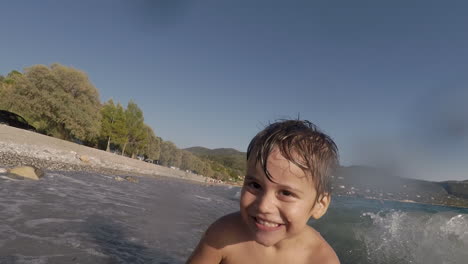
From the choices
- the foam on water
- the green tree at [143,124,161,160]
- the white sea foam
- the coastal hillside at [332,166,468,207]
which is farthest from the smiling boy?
the green tree at [143,124,161,160]

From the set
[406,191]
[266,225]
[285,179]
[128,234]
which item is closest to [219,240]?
[266,225]

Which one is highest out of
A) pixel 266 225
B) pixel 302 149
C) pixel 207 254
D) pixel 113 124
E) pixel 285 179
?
pixel 113 124

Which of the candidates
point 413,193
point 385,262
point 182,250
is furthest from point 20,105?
point 413,193

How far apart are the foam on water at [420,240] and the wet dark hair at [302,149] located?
4.54 meters

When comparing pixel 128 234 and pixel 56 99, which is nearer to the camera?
pixel 128 234

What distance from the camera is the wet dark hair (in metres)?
1.71

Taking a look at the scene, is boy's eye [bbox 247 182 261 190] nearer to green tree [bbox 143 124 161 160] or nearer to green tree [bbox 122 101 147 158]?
green tree [bbox 122 101 147 158]

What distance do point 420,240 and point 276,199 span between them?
7101mm

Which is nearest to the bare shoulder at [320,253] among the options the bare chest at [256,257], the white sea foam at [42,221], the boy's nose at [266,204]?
the bare chest at [256,257]

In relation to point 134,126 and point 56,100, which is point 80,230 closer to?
point 56,100

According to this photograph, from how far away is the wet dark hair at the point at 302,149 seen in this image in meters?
1.71

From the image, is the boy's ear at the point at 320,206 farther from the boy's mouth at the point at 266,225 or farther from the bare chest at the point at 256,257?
the bare chest at the point at 256,257

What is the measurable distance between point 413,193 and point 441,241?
4603cm

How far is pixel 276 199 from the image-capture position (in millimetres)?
1637
